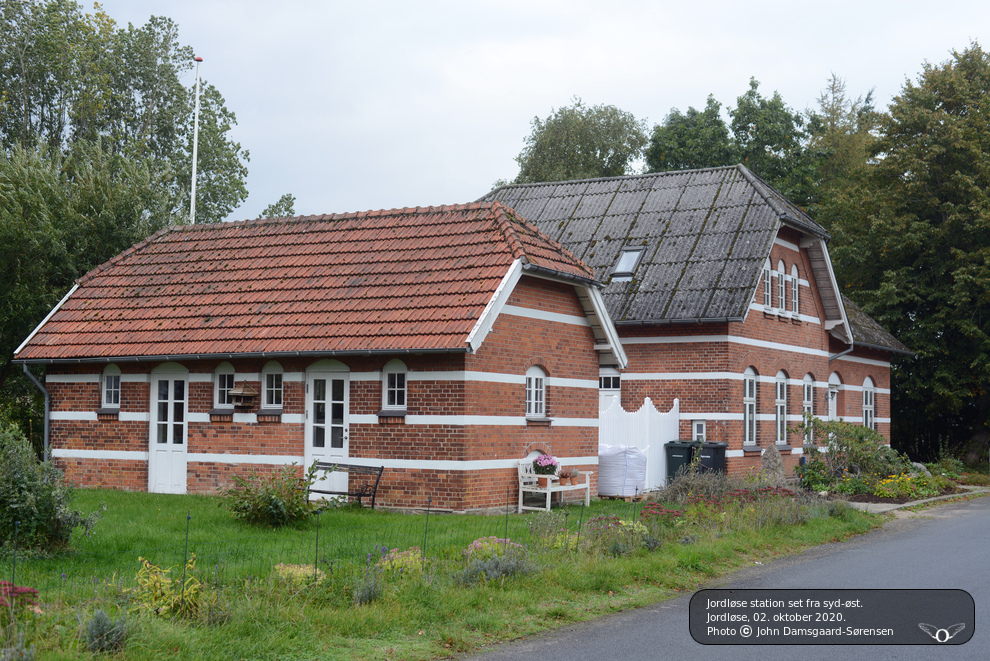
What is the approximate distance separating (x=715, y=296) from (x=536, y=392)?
22.2 ft

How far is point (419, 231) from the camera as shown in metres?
20.6

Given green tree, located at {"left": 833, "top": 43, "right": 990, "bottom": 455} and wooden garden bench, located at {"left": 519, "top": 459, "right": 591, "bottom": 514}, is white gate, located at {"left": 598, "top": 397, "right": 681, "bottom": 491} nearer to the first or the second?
wooden garden bench, located at {"left": 519, "top": 459, "right": 591, "bottom": 514}

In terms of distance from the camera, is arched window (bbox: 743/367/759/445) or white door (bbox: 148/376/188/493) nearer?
white door (bbox: 148/376/188/493)

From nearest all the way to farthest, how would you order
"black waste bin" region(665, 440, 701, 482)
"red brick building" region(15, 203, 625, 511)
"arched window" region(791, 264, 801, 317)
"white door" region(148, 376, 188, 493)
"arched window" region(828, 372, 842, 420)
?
"red brick building" region(15, 203, 625, 511) → "white door" region(148, 376, 188, 493) → "black waste bin" region(665, 440, 701, 482) → "arched window" region(791, 264, 801, 317) → "arched window" region(828, 372, 842, 420)

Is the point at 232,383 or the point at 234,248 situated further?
the point at 234,248

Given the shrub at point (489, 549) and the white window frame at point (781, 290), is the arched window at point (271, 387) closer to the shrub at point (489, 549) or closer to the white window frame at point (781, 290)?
the shrub at point (489, 549)

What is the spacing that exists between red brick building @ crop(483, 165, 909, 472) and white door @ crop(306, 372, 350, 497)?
614 cm

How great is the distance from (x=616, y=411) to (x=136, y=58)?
112ft

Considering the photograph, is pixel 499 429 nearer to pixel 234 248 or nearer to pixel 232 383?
pixel 232 383

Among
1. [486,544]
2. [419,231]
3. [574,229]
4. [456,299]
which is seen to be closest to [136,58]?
[574,229]

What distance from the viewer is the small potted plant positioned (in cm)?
1845

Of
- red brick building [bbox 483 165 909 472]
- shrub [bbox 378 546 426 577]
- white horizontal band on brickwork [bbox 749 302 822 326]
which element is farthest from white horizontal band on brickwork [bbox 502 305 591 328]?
shrub [bbox 378 546 426 577]

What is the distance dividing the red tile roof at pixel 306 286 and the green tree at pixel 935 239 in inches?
750

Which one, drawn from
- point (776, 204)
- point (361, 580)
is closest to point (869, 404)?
point (776, 204)
